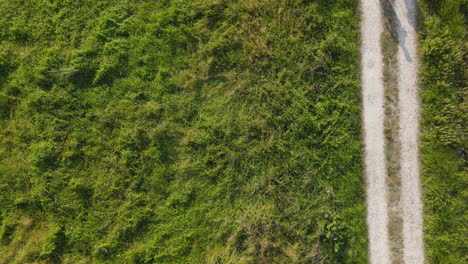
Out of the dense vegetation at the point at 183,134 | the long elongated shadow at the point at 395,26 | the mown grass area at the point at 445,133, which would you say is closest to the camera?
the mown grass area at the point at 445,133

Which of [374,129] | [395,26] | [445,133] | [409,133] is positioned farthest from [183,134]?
[445,133]

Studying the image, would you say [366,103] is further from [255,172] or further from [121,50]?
[121,50]

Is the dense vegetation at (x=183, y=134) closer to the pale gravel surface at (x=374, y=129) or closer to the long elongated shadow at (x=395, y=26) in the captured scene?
the pale gravel surface at (x=374, y=129)

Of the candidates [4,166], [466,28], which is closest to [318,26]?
[466,28]

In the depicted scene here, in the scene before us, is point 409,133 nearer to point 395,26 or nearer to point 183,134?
point 395,26

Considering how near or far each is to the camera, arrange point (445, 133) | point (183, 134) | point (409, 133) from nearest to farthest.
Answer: point (445, 133) → point (409, 133) → point (183, 134)

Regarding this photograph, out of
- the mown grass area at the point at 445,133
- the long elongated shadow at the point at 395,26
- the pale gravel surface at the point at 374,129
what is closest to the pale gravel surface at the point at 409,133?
the long elongated shadow at the point at 395,26

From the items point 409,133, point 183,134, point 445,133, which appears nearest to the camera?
point 445,133
